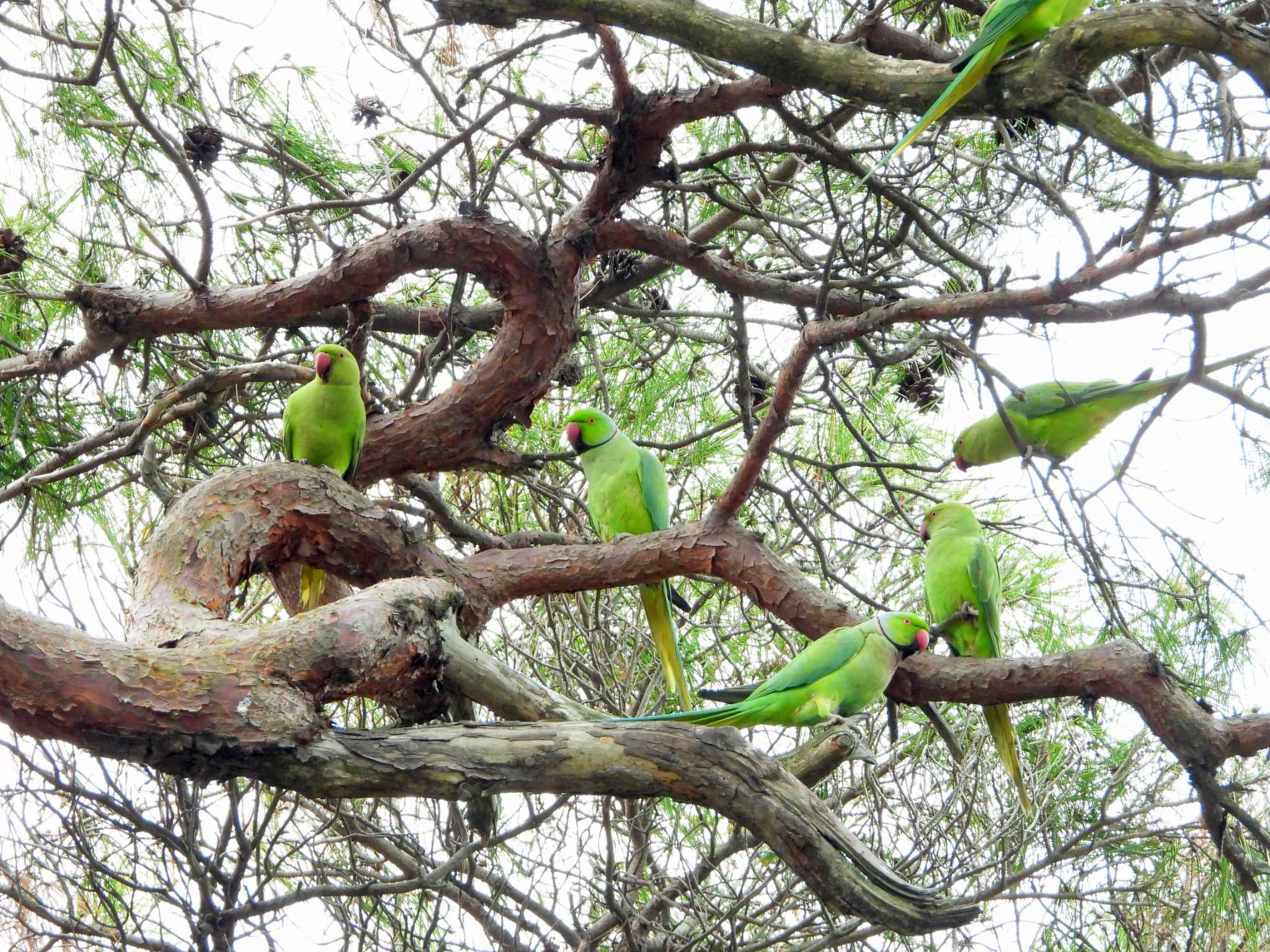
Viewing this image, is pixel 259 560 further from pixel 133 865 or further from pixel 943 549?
pixel 943 549

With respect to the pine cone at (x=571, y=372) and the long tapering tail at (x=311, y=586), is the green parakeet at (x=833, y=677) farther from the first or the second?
the pine cone at (x=571, y=372)

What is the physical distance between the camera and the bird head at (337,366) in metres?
3.30

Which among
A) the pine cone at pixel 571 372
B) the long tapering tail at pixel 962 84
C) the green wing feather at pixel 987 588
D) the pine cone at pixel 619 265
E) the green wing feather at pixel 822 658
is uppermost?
the pine cone at pixel 619 265

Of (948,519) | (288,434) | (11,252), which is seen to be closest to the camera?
(288,434)

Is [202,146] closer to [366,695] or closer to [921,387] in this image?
[366,695]

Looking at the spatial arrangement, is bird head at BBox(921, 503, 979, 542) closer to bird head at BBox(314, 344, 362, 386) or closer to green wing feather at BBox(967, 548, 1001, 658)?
green wing feather at BBox(967, 548, 1001, 658)

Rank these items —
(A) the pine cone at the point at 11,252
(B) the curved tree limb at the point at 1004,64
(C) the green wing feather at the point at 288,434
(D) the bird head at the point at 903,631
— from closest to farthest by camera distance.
→ 1. (B) the curved tree limb at the point at 1004,64
2. (D) the bird head at the point at 903,631
3. (C) the green wing feather at the point at 288,434
4. (A) the pine cone at the point at 11,252

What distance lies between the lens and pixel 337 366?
10.9 ft

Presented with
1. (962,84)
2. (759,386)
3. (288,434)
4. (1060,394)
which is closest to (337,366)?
(288,434)

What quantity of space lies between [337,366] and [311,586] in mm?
669

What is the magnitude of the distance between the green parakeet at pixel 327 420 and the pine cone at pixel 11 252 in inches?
41.4

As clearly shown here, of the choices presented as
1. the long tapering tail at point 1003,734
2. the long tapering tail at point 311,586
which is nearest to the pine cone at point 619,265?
the long tapering tail at point 311,586

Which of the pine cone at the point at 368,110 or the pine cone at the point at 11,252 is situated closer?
the pine cone at the point at 11,252

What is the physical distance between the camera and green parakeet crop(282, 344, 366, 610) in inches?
130
